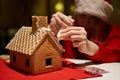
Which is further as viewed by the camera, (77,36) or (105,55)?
(105,55)

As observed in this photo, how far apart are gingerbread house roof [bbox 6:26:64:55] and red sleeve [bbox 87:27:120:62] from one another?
262 mm

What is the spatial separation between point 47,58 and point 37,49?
65 mm

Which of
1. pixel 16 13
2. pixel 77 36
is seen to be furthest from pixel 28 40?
pixel 16 13

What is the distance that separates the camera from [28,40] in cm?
108

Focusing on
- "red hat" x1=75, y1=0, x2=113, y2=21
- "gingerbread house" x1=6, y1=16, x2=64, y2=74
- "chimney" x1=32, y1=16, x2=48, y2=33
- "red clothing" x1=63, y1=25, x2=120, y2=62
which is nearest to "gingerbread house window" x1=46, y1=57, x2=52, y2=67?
"gingerbread house" x1=6, y1=16, x2=64, y2=74

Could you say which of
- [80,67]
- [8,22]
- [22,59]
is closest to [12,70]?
[22,59]

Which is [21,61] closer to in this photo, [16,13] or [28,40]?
[28,40]

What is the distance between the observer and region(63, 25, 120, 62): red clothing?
4.23 ft

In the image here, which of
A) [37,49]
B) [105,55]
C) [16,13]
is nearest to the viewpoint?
[37,49]

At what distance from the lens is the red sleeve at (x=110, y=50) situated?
4.21 feet

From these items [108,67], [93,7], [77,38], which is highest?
[93,7]

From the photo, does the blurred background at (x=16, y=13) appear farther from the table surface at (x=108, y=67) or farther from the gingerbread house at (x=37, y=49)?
the gingerbread house at (x=37, y=49)

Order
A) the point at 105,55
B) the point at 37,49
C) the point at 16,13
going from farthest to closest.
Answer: the point at 16,13
the point at 105,55
the point at 37,49

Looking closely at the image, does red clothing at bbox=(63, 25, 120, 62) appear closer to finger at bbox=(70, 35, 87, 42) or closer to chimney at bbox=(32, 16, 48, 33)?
finger at bbox=(70, 35, 87, 42)
